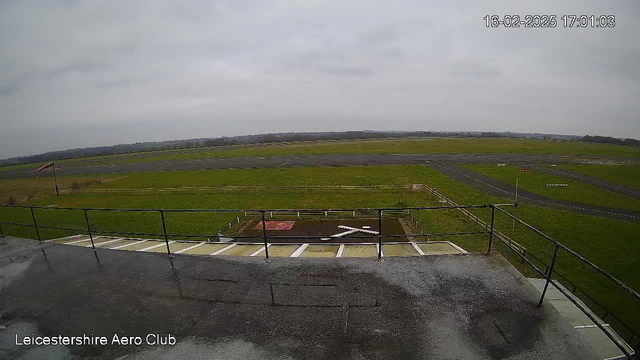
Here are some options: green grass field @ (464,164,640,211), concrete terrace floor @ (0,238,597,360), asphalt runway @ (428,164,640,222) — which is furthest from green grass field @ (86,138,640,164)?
concrete terrace floor @ (0,238,597,360)

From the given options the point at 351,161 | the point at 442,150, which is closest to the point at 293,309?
the point at 351,161

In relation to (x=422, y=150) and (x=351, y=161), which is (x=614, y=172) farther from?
(x=351, y=161)

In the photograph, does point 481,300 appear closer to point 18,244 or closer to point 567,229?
point 18,244

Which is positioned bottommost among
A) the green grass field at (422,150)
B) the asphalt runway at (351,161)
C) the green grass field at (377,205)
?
the green grass field at (377,205)

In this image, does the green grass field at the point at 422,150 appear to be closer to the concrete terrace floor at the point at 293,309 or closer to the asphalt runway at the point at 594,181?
the asphalt runway at the point at 594,181

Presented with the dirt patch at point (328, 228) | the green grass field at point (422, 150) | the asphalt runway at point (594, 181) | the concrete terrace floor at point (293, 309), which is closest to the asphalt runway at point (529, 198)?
the asphalt runway at point (594, 181)

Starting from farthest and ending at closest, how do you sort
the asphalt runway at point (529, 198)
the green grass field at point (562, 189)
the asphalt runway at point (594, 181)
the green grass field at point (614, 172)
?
the green grass field at point (614, 172), the asphalt runway at point (594, 181), the green grass field at point (562, 189), the asphalt runway at point (529, 198)

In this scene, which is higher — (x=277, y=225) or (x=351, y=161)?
(x=351, y=161)
